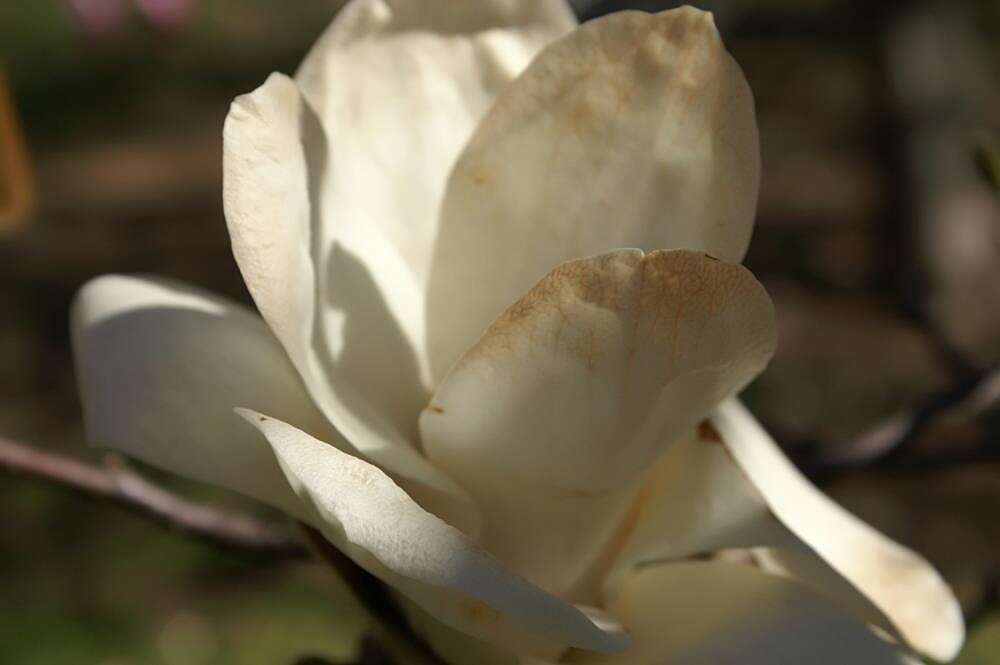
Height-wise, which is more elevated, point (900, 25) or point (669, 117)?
point (669, 117)

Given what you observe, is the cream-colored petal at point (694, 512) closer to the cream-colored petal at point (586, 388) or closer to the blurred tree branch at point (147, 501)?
the cream-colored petal at point (586, 388)

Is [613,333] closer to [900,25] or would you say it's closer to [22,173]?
[22,173]

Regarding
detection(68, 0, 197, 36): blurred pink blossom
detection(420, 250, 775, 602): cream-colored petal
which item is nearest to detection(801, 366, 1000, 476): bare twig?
detection(420, 250, 775, 602): cream-colored petal

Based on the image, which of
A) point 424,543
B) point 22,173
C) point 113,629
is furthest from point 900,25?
point 424,543

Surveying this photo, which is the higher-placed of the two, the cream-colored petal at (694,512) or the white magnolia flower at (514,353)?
the white magnolia flower at (514,353)

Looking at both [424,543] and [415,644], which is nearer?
[424,543]

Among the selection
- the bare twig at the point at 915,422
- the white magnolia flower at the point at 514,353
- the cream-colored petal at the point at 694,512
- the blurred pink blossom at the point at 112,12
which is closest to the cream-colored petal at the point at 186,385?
the white magnolia flower at the point at 514,353

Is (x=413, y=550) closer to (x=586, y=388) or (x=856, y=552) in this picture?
(x=586, y=388)
